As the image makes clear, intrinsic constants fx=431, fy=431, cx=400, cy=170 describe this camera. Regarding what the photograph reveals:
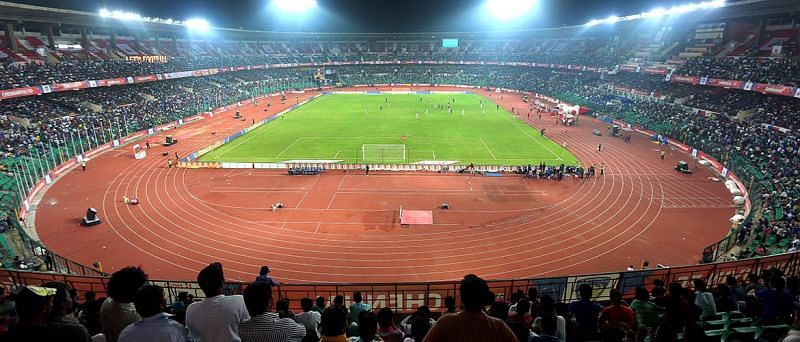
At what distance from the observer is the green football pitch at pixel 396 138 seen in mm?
42344

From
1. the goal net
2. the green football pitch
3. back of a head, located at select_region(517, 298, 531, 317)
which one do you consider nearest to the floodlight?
the green football pitch

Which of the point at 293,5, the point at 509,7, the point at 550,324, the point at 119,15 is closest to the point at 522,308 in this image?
the point at 550,324

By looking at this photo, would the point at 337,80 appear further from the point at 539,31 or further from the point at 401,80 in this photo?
the point at 539,31

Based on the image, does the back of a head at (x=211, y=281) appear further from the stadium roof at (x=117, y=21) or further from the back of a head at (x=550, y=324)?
the stadium roof at (x=117, y=21)

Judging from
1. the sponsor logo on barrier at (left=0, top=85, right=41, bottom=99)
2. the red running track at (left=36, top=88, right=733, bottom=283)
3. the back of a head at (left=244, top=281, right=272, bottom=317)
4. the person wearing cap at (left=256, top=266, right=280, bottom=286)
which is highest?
the sponsor logo on barrier at (left=0, top=85, right=41, bottom=99)

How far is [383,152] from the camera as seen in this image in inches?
1729

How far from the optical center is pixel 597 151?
44438mm

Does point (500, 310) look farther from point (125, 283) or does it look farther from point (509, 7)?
point (509, 7)

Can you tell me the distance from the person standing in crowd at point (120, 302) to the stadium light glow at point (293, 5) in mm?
115845

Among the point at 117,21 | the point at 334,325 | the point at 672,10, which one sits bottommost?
the point at 334,325

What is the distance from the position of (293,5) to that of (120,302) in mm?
120114

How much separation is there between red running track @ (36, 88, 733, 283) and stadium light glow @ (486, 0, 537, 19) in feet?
267

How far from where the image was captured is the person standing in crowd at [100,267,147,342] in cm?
524

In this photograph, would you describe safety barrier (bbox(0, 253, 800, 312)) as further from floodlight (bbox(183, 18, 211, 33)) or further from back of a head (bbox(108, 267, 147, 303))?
floodlight (bbox(183, 18, 211, 33))
